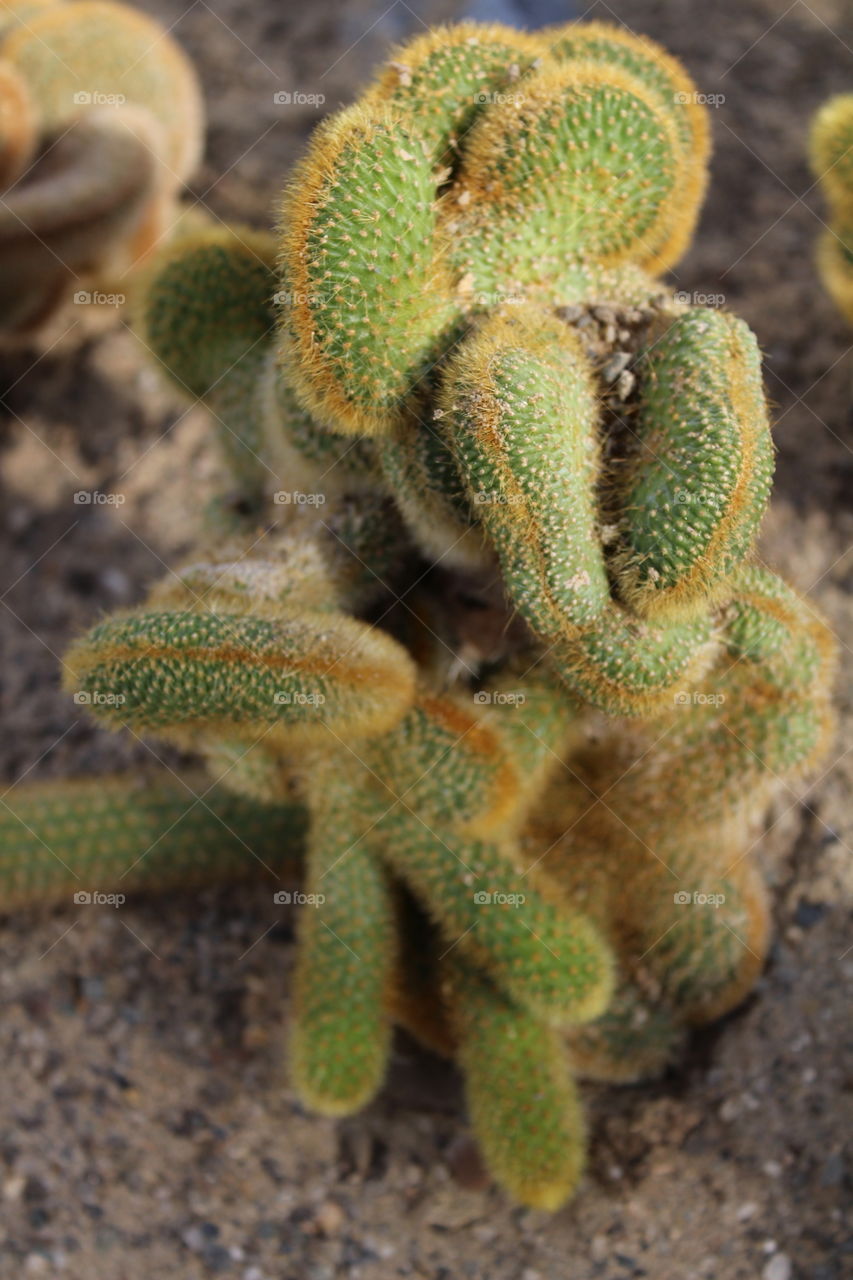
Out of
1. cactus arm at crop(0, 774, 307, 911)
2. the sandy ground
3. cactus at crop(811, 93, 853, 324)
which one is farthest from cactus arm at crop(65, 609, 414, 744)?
cactus at crop(811, 93, 853, 324)

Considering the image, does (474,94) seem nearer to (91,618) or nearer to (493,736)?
(493,736)

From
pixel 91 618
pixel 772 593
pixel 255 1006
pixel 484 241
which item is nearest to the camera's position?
pixel 484 241

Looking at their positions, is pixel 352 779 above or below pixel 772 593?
below

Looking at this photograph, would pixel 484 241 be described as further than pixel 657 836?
No

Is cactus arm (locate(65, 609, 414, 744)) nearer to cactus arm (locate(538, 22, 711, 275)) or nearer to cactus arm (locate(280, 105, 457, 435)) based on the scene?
cactus arm (locate(280, 105, 457, 435))

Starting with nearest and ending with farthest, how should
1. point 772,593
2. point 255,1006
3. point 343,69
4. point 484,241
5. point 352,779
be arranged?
point 484,241 < point 772,593 < point 352,779 < point 255,1006 < point 343,69

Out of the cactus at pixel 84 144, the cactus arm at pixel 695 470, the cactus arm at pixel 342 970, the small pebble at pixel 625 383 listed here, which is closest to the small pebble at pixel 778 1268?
the cactus arm at pixel 342 970

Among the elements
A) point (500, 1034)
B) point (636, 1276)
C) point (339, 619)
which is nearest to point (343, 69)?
point (339, 619)

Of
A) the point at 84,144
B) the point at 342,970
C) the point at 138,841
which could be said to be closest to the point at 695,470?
the point at 342,970

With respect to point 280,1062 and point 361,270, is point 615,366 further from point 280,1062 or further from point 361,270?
point 280,1062
